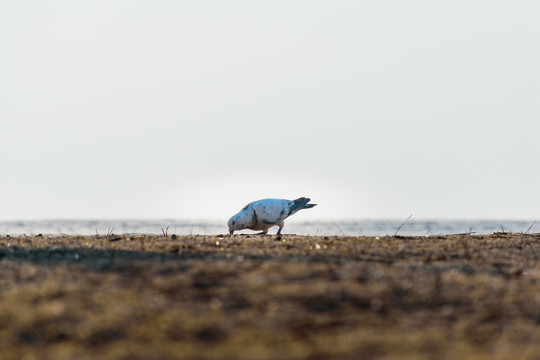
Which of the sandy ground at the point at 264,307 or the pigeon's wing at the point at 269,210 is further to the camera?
the pigeon's wing at the point at 269,210

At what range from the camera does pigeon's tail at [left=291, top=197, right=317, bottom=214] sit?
15.9 metres

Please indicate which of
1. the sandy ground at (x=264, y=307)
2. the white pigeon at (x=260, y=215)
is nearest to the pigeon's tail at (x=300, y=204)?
the white pigeon at (x=260, y=215)

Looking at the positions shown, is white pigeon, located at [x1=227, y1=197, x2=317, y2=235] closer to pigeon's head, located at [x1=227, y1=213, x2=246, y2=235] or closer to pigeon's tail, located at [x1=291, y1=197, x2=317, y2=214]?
pigeon's head, located at [x1=227, y1=213, x2=246, y2=235]

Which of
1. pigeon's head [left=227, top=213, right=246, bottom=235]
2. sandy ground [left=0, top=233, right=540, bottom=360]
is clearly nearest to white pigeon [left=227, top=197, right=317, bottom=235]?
pigeon's head [left=227, top=213, right=246, bottom=235]

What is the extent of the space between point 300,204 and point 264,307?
11.0 meters

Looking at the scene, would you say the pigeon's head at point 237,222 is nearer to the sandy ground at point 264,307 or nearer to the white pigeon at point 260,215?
the white pigeon at point 260,215

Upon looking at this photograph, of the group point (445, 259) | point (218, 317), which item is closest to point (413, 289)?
point (218, 317)

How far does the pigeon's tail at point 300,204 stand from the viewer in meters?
15.9

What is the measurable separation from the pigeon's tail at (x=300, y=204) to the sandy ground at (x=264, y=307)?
815cm

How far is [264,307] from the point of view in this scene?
16.7 ft

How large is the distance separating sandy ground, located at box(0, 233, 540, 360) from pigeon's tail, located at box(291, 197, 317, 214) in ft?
26.7

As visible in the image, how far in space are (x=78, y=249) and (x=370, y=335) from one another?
4.70 metres

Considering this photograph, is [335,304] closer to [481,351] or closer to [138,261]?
[481,351]

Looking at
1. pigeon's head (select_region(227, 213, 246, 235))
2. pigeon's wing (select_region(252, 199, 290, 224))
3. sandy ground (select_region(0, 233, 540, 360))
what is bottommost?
sandy ground (select_region(0, 233, 540, 360))
